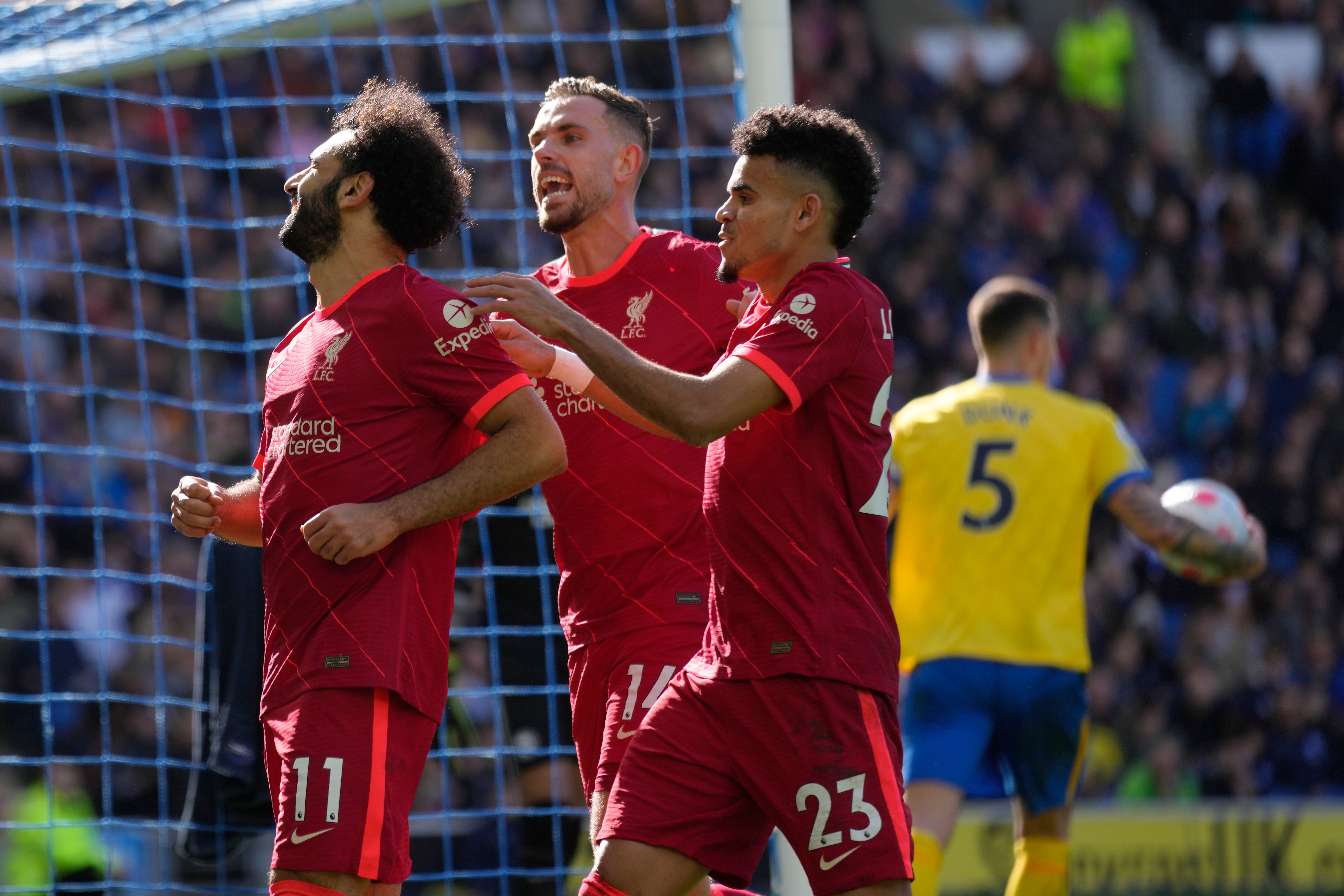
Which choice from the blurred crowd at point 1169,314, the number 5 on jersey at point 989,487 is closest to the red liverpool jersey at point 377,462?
the number 5 on jersey at point 989,487

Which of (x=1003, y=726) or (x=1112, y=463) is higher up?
(x=1112, y=463)

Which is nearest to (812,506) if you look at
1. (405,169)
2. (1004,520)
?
(405,169)

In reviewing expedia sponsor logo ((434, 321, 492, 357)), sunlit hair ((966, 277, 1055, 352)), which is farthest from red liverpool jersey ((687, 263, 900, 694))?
sunlit hair ((966, 277, 1055, 352))

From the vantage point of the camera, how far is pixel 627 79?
11.7 meters

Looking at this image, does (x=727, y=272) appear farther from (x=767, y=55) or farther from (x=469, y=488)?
(x=767, y=55)

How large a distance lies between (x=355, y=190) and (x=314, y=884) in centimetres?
152

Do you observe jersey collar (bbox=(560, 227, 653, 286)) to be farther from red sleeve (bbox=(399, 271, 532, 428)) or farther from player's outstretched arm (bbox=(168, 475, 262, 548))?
player's outstretched arm (bbox=(168, 475, 262, 548))

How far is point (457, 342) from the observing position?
3381 mm

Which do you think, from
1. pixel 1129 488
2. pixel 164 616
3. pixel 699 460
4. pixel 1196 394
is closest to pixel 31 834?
pixel 164 616

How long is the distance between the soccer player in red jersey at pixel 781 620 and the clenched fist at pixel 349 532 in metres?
0.50

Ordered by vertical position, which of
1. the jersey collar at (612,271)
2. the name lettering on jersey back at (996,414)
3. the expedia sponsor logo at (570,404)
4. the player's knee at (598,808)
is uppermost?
the jersey collar at (612,271)

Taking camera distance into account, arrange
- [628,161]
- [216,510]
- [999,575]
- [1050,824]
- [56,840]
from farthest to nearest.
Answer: [56,840] < [999,575] < [1050,824] < [628,161] < [216,510]

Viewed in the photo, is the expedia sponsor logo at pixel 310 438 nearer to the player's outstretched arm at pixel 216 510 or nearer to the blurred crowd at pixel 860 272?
the player's outstretched arm at pixel 216 510

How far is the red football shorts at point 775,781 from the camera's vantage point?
3.14 metres
